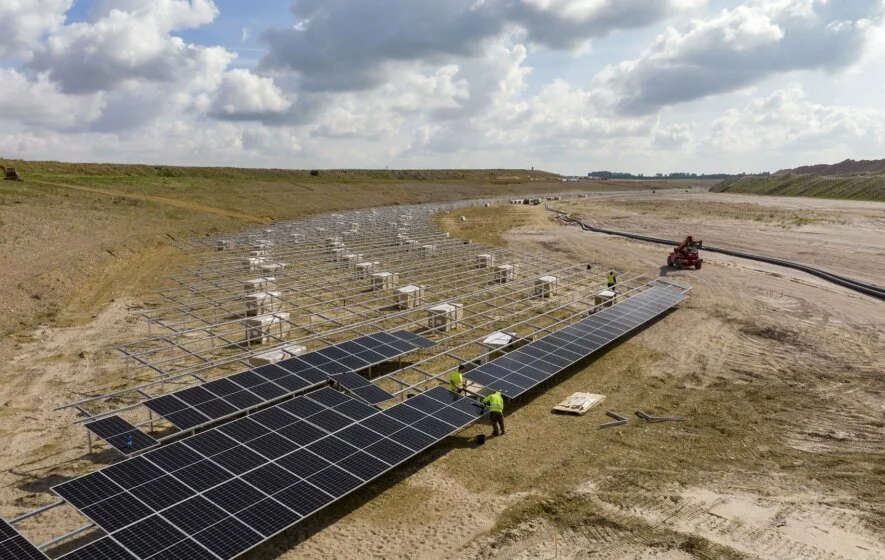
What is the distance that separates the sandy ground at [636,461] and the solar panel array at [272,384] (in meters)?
2.60

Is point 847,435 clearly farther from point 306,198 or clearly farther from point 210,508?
point 306,198

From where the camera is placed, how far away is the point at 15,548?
9820mm

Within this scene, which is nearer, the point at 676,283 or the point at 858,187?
the point at 676,283

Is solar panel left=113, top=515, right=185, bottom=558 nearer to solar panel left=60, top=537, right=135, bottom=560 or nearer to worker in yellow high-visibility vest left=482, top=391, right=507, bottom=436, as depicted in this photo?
solar panel left=60, top=537, right=135, bottom=560

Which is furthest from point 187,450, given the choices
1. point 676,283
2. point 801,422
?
point 676,283

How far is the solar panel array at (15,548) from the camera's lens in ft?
31.6

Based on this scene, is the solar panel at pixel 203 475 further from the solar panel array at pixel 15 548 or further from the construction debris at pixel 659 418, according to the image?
the construction debris at pixel 659 418

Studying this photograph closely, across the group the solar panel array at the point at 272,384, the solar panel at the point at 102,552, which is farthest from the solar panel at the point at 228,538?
the solar panel array at the point at 272,384

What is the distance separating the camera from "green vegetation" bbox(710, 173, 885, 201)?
408ft

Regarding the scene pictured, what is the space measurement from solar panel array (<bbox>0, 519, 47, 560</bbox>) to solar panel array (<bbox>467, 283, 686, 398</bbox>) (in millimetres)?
13107

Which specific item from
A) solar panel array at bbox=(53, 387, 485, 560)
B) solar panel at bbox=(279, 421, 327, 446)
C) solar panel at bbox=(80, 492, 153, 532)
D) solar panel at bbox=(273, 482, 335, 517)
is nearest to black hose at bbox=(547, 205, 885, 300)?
solar panel array at bbox=(53, 387, 485, 560)

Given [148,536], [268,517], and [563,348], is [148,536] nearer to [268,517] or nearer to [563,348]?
[268,517]

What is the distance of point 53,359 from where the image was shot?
23.0m

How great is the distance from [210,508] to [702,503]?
12.1 meters
